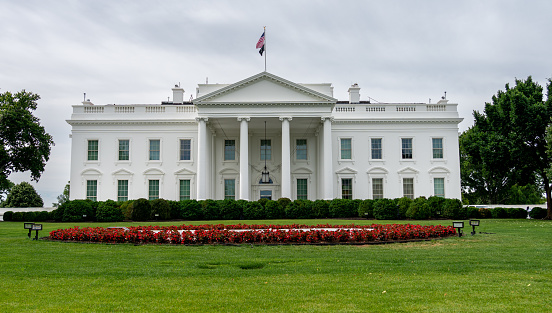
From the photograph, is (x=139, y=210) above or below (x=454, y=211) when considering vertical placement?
above

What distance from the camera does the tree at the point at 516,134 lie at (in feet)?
99.1

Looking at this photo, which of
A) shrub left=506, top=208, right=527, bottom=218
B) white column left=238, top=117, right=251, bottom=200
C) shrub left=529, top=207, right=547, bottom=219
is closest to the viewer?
shrub left=529, top=207, right=547, bottom=219

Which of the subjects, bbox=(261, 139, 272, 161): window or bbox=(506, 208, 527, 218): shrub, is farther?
bbox=(261, 139, 272, 161): window

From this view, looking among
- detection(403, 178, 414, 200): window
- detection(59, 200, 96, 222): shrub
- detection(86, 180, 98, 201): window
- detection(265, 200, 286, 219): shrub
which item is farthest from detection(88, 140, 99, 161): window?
detection(403, 178, 414, 200): window

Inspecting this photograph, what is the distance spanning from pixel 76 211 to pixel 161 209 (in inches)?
220

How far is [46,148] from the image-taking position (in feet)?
138

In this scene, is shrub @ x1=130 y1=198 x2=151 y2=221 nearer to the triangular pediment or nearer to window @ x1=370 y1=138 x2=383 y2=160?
the triangular pediment

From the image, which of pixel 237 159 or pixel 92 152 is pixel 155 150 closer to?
pixel 92 152

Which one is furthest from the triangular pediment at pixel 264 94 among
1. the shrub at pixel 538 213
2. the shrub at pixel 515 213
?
the shrub at pixel 538 213

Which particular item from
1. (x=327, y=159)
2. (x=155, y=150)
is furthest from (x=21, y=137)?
(x=327, y=159)

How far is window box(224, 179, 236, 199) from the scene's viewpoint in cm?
4209

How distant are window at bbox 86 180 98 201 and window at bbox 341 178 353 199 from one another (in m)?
21.3

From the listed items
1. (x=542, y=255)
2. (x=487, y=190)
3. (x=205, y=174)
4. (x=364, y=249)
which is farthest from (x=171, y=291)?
(x=487, y=190)

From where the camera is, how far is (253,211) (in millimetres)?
33281
